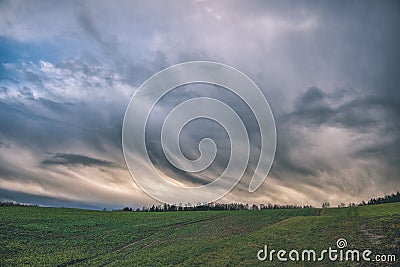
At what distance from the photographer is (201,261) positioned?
34.9m

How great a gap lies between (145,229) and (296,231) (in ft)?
80.0

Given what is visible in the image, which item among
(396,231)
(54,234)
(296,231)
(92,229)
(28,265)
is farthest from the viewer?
(92,229)

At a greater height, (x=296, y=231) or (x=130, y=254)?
(x=296, y=231)

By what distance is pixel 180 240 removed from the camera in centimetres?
4688

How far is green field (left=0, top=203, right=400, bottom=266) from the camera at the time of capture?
3691 centimetres

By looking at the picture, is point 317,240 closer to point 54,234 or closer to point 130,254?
point 130,254

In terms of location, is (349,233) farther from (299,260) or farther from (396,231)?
(299,260)

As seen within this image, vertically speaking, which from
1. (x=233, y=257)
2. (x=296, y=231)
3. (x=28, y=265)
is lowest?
(x=28, y=265)

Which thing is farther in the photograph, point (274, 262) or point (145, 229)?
point (145, 229)

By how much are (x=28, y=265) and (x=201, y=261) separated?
1868cm

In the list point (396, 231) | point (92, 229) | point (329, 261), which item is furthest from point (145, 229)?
point (396, 231)

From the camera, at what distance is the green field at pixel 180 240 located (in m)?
36.9

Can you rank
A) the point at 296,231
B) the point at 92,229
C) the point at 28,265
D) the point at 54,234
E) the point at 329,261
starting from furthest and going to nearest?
the point at 92,229 → the point at 54,234 → the point at 296,231 → the point at 28,265 → the point at 329,261

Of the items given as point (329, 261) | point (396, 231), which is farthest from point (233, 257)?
point (396, 231)
